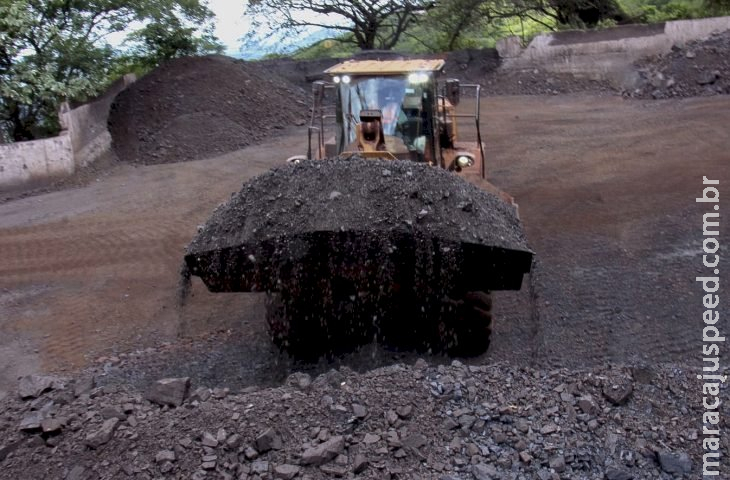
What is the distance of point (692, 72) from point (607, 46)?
9.80 ft

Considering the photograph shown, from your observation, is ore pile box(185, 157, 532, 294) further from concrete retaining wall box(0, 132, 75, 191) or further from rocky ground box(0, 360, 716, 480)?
concrete retaining wall box(0, 132, 75, 191)

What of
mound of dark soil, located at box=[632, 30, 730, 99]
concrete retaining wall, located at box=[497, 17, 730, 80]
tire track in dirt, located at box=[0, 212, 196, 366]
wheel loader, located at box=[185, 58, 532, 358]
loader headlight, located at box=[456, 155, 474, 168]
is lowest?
tire track in dirt, located at box=[0, 212, 196, 366]

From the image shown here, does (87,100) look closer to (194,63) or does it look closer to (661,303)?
(194,63)

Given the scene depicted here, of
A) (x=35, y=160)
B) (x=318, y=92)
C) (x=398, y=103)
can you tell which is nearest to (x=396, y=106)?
(x=398, y=103)

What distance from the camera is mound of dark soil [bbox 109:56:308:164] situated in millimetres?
16250

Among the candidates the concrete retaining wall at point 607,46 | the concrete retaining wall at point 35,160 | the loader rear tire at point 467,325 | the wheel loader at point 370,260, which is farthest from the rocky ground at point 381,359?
the concrete retaining wall at point 607,46

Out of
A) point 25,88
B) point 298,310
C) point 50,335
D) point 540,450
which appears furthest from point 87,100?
point 540,450

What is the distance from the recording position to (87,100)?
52.3ft

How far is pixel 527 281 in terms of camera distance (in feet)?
25.8

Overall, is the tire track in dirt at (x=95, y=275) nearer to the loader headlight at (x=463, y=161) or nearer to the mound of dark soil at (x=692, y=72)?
the loader headlight at (x=463, y=161)

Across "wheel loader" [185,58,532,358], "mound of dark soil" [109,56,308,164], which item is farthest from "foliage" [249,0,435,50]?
"wheel loader" [185,58,532,358]

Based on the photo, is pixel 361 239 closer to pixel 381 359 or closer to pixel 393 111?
pixel 381 359

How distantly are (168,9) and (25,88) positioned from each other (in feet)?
16.5

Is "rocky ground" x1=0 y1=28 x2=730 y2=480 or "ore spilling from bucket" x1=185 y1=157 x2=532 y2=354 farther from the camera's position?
"ore spilling from bucket" x1=185 y1=157 x2=532 y2=354
